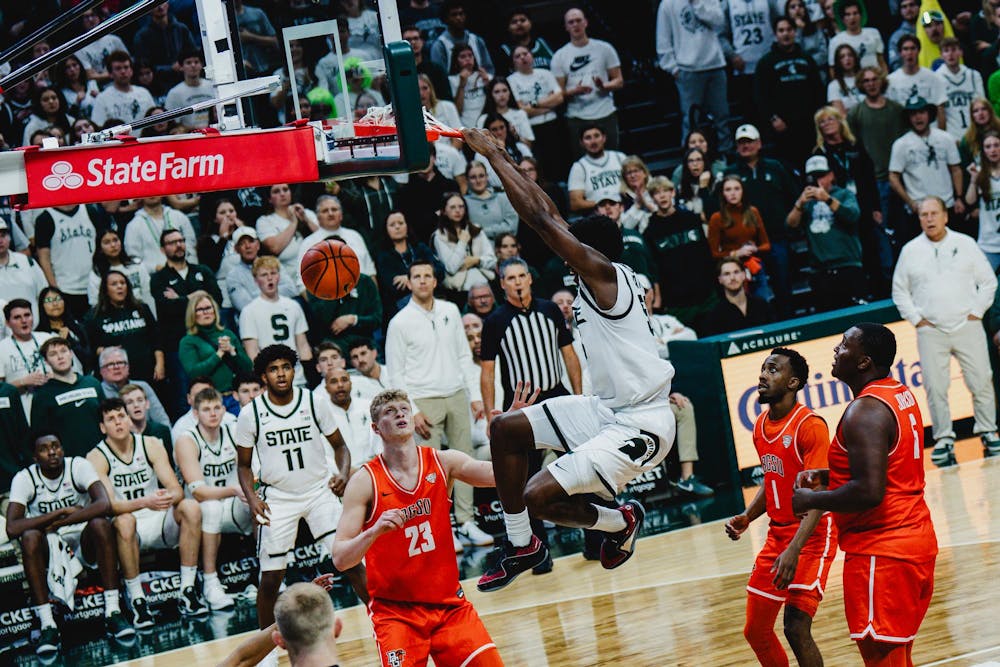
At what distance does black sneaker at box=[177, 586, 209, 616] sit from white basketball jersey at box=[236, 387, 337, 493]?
181cm

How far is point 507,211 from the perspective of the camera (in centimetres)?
1258

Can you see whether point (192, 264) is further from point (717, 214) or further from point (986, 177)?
point (986, 177)

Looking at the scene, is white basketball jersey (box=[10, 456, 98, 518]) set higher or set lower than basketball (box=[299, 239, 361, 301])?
lower

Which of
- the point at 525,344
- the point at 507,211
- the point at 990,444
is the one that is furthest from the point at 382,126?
the point at 990,444

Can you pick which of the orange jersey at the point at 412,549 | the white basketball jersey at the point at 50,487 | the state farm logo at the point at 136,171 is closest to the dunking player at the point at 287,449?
the white basketball jersey at the point at 50,487

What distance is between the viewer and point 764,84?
14.3 meters

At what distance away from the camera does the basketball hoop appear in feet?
Result: 18.0

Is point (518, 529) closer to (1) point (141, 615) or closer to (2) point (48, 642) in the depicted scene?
(1) point (141, 615)

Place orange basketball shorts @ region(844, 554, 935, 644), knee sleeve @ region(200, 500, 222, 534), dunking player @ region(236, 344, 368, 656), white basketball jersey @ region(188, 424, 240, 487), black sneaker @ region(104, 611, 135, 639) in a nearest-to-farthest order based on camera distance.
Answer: orange basketball shorts @ region(844, 554, 935, 644) < dunking player @ region(236, 344, 368, 656) < black sneaker @ region(104, 611, 135, 639) < knee sleeve @ region(200, 500, 222, 534) < white basketball jersey @ region(188, 424, 240, 487)

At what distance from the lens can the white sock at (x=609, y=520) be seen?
6.21 meters

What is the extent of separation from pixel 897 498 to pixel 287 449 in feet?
14.8

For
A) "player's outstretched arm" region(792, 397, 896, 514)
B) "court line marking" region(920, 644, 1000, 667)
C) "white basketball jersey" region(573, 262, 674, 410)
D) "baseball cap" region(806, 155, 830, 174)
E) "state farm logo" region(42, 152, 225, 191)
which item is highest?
"baseball cap" region(806, 155, 830, 174)

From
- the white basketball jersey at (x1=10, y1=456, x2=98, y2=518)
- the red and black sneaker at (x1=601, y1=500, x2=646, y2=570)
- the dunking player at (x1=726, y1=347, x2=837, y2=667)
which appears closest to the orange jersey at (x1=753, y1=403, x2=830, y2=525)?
the dunking player at (x1=726, y1=347, x2=837, y2=667)

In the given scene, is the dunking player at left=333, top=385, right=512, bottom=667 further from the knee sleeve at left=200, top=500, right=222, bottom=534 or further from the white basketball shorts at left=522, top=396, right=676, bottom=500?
the knee sleeve at left=200, top=500, right=222, bottom=534
